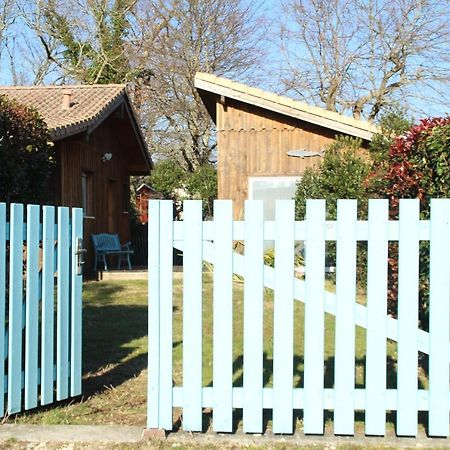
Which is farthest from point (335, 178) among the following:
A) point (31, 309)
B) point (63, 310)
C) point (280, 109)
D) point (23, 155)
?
point (31, 309)

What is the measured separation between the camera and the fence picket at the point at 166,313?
11.4ft

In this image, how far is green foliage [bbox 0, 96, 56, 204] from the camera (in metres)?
4.94

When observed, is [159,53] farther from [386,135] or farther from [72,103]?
[386,135]

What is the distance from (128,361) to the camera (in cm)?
539

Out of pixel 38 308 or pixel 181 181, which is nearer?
pixel 38 308

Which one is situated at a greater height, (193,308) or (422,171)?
(422,171)

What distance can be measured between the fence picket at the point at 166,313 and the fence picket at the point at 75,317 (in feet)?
3.17

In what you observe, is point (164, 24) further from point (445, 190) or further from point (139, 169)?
point (445, 190)

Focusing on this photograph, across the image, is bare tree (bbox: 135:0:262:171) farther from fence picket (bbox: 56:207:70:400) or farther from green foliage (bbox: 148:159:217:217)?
fence picket (bbox: 56:207:70:400)

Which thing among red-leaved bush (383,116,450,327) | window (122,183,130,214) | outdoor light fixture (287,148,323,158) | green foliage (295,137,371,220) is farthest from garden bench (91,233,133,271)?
red-leaved bush (383,116,450,327)

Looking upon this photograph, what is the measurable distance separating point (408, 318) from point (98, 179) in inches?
520

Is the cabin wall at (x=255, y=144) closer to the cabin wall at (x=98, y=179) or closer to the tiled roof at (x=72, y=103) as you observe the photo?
the tiled roof at (x=72, y=103)

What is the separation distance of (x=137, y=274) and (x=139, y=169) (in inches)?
335

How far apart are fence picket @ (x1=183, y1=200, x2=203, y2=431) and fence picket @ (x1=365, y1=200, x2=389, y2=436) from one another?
3.45 ft
